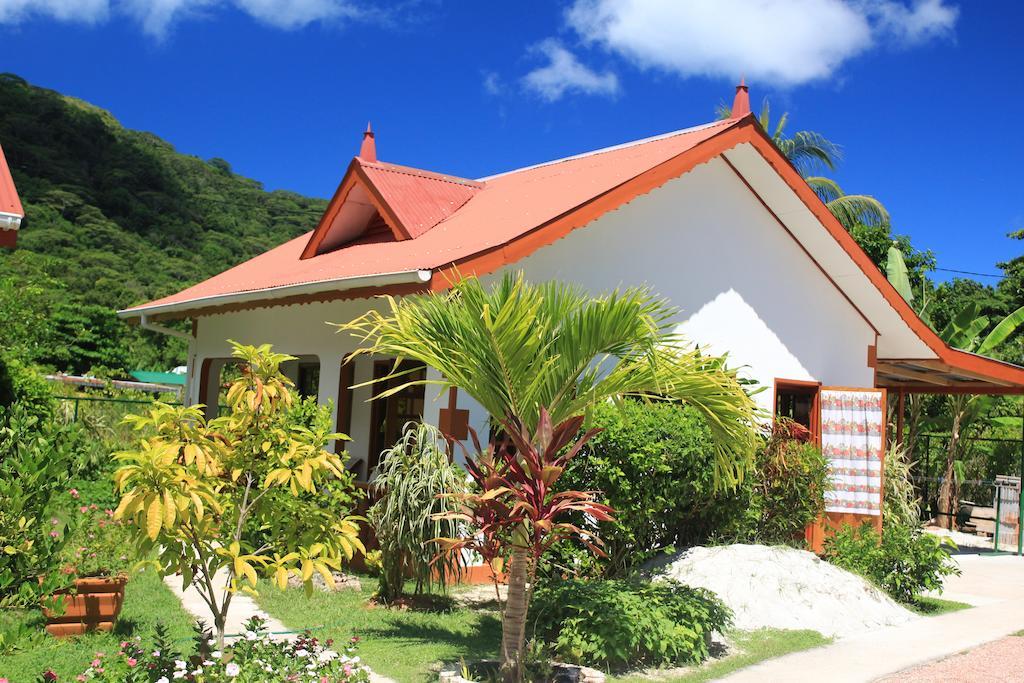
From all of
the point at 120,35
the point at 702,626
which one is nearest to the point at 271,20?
the point at 120,35

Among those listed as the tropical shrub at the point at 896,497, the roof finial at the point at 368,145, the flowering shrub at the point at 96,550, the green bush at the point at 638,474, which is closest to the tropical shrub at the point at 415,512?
the green bush at the point at 638,474

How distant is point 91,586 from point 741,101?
9.34m

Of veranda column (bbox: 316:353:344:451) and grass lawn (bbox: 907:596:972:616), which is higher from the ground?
veranda column (bbox: 316:353:344:451)

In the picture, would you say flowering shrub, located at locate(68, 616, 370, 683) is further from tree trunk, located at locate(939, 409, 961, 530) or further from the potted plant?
tree trunk, located at locate(939, 409, 961, 530)

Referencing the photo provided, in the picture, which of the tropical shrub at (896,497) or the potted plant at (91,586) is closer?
the potted plant at (91,586)

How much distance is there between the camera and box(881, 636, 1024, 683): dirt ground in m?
7.20

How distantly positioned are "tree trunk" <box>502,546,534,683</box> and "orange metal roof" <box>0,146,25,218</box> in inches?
169

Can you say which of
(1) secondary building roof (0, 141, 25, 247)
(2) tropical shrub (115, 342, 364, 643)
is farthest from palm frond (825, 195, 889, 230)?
(2) tropical shrub (115, 342, 364, 643)

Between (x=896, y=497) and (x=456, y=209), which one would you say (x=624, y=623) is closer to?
(x=456, y=209)

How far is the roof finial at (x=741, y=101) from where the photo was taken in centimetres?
1205

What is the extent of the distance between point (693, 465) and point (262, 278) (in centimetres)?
710

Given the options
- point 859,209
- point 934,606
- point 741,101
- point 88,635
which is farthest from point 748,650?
point 859,209

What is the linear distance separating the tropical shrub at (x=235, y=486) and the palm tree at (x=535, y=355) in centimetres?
99

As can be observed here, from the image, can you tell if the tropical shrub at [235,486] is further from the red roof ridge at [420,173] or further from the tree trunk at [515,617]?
the red roof ridge at [420,173]
